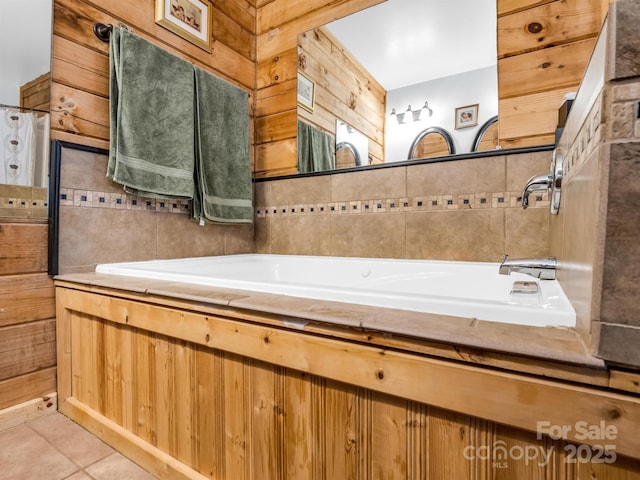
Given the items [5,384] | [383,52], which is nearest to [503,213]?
[383,52]

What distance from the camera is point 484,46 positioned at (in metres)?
1.67

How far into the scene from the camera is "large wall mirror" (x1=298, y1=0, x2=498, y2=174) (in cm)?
168

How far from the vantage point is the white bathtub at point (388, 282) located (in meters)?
0.68

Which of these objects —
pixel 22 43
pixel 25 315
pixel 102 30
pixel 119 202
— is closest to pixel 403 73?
pixel 102 30

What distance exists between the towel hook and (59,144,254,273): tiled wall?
0.54 m

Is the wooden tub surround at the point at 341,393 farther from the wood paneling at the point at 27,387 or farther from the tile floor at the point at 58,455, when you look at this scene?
the wood paneling at the point at 27,387

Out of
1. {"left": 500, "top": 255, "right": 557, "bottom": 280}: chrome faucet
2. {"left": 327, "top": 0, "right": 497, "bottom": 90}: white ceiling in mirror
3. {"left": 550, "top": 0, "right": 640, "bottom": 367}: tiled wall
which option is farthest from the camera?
{"left": 327, "top": 0, "right": 497, "bottom": 90}: white ceiling in mirror

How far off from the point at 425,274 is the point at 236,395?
1059mm

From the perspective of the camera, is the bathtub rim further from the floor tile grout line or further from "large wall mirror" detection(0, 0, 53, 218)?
"large wall mirror" detection(0, 0, 53, 218)

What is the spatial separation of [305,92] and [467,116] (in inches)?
40.9

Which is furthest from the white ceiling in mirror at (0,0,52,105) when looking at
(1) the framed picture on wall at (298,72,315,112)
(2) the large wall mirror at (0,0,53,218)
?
(1) the framed picture on wall at (298,72,315,112)

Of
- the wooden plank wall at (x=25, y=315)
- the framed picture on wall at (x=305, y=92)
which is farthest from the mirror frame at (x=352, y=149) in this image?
the wooden plank wall at (x=25, y=315)

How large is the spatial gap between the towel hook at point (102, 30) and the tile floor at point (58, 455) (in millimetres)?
1652

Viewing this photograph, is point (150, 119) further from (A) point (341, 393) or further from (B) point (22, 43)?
(A) point (341, 393)
